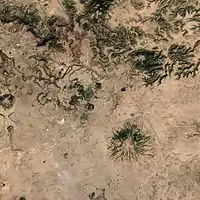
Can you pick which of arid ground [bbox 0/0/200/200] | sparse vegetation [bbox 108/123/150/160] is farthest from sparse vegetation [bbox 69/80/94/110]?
sparse vegetation [bbox 108/123/150/160]

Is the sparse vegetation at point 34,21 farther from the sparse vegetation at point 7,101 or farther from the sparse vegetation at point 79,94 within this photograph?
the sparse vegetation at point 7,101

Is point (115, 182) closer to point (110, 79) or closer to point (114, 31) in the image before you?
point (110, 79)

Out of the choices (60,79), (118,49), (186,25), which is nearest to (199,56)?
(186,25)

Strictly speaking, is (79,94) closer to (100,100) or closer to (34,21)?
(100,100)

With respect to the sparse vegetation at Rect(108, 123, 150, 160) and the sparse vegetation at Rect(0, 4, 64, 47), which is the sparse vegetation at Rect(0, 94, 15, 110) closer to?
the sparse vegetation at Rect(0, 4, 64, 47)

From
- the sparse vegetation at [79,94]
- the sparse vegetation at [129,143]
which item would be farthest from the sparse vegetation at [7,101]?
the sparse vegetation at [129,143]
